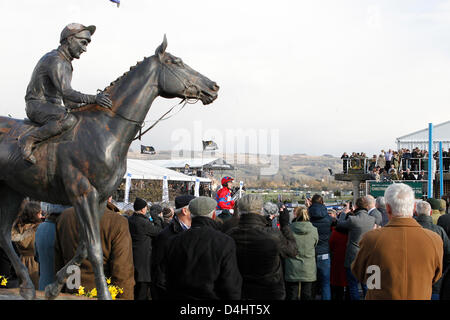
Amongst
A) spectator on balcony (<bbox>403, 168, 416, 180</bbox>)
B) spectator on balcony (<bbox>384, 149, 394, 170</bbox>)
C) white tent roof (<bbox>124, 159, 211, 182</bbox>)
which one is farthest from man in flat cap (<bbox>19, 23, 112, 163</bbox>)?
spectator on balcony (<bbox>384, 149, 394, 170</bbox>)

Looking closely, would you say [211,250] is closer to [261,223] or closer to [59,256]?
[261,223]

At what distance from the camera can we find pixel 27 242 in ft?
21.0

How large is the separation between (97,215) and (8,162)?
A: 0.99 m

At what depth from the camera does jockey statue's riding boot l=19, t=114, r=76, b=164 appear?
14.4 ft

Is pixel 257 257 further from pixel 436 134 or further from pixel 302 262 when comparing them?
pixel 436 134

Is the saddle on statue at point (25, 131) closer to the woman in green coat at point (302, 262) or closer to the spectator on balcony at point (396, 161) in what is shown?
the woman in green coat at point (302, 262)

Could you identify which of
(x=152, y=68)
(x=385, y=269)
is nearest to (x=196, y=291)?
(x=385, y=269)

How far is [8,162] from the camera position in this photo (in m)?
4.56

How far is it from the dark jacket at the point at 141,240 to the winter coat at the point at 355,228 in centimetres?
306

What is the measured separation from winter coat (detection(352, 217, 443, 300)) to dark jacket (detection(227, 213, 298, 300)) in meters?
1.34

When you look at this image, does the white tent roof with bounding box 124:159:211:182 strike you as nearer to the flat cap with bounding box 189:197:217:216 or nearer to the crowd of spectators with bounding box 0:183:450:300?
the crowd of spectators with bounding box 0:183:450:300

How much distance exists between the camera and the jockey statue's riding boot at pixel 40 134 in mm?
4383

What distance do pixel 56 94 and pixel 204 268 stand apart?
219 centimetres

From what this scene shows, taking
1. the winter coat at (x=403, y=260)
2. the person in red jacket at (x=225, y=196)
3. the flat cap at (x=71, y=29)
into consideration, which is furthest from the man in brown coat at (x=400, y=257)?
the person in red jacket at (x=225, y=196)
